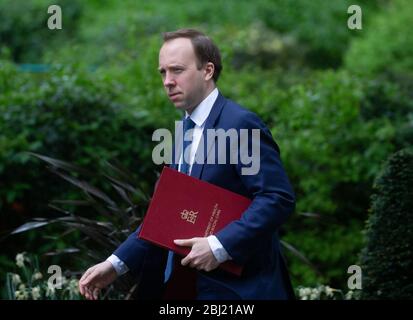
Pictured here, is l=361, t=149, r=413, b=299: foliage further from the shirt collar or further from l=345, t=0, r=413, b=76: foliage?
l=345, t=0, r=413, b=76: foliage

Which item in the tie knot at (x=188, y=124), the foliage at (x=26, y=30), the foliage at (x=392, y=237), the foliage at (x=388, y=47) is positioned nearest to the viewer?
the tie knot at (x=188, y=124)

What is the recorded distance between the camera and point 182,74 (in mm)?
3797

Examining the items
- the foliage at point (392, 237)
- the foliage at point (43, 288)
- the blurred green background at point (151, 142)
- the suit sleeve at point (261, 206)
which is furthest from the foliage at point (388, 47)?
the suit sleeve at point (261, 206)

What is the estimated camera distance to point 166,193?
12.1ft

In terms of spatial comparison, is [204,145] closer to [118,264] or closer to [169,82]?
[169,82]

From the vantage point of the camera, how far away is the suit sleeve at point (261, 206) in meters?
3.55

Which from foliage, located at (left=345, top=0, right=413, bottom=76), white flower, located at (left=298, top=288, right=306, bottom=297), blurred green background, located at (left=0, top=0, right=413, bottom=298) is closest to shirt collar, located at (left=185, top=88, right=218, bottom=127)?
blurred green background, located at (left=0, top=0, right=413, bottom=298)

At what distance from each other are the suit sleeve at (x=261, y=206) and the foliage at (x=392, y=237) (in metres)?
1.64

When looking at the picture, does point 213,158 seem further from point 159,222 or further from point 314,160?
point 314,160

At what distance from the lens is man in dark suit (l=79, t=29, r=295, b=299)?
11.7ft

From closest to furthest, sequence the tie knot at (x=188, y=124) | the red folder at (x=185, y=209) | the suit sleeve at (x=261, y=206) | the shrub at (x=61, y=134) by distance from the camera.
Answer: the suit sleeve at (x=261, y=206), the red folder at (x=185, y=209), the tie knot at (x=188, y=124), the shrub at (x=61, y=134)

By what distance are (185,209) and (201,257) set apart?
0.23 meters

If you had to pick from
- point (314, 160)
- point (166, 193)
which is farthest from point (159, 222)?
point (314, 160)

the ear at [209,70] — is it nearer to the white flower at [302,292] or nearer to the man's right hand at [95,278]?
the man's right hand at [95,278]
